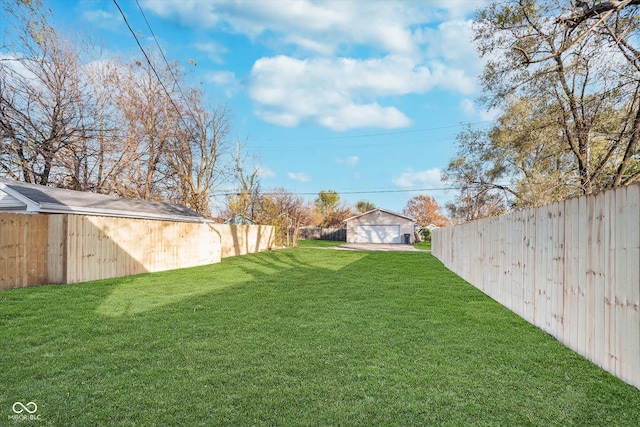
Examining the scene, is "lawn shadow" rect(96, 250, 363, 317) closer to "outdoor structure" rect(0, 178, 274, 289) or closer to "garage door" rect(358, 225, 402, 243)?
"outdoor structure" rect(0, 178, 274, 289)

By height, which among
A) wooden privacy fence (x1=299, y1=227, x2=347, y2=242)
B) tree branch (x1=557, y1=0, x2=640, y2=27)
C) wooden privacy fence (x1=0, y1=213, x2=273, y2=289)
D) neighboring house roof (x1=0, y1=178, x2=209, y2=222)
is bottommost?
wooden privacy fence (x1=299, y1=227, x2=347, y2=242)

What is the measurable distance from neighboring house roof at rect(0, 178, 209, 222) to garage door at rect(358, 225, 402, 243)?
2091cm

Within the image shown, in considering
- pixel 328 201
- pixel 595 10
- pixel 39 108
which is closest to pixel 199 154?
pixel 39 108

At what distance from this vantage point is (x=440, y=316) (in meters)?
4.75

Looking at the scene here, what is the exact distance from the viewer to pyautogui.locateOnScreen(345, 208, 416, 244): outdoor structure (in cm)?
3203

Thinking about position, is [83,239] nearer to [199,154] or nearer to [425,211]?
[199,154]

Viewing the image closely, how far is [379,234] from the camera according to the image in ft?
106

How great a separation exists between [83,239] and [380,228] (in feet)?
88.6

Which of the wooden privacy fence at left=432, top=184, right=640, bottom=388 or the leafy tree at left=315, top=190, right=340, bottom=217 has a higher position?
the leafy tree at left=315, top=190, right=340, bottom=217

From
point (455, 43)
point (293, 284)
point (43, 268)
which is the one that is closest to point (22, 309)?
point (43, 268)

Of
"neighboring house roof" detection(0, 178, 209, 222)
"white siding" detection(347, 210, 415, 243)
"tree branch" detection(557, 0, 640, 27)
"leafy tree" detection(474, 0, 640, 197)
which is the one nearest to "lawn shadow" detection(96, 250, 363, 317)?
"neighboring house roof" detection(0, 178, 209, 222)

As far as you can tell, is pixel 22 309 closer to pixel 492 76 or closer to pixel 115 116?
pixel 492 76

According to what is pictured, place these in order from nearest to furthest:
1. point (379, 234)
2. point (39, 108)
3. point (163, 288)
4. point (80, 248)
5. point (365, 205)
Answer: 1. point (163, 288)
2. point (80, 248)
3. point (39, 108)
4. point (379, 234)
5. point (365, 205)

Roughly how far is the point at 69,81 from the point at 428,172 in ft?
89.3
